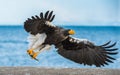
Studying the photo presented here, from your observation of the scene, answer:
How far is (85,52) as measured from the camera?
12.5 feet

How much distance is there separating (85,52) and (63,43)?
16 centimetres

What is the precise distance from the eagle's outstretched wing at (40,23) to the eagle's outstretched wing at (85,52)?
0.50ft

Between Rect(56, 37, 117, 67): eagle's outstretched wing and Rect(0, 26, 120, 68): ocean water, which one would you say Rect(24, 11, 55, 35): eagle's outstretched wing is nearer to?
Rect(56, 37, 117, 67): eagle's outstretched wing

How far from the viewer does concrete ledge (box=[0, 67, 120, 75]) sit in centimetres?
438

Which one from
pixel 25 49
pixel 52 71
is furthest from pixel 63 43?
pixel 25 49

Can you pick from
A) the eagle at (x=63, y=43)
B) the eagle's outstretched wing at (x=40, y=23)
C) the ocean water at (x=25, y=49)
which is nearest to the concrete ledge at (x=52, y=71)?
the ocean water at (x=25, y=49)

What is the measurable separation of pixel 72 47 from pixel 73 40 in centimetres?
6

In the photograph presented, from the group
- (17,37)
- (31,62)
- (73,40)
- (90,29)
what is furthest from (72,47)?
(90,29)

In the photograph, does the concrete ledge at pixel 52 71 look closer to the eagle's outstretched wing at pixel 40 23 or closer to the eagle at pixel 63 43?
the eagle at pixel 63 43

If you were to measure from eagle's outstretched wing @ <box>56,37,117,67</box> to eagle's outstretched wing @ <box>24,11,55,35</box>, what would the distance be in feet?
0.50

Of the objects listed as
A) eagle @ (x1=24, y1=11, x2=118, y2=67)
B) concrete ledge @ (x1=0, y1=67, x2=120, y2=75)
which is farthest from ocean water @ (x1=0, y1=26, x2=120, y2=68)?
eagle @ (x1=24, y1=11, x2=118, y2=67)

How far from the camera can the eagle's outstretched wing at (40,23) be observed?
12.1 ft

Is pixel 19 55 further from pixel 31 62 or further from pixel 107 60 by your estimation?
pixel 107 60

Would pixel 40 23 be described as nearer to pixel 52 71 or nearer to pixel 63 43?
pixel 63 43
